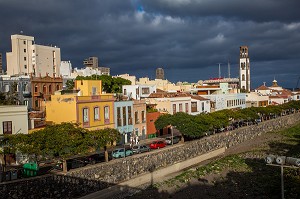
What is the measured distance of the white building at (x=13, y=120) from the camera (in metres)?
42.9

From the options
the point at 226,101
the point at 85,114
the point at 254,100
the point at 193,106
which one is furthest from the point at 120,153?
the point at 254,100

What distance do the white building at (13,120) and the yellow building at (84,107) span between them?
6.60 meters

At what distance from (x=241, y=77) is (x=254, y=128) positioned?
3128 inches

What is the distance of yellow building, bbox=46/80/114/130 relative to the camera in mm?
49312

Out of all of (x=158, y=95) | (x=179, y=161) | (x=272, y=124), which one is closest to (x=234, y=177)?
(x=179, y=161)

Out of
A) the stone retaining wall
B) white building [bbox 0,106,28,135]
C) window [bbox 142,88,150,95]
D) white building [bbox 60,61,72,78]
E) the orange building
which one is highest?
white building [bbox 60,61,72,78]

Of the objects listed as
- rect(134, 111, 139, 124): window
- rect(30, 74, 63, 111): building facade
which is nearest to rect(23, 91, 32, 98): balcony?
rect(30, 74, 63, 111): building facade

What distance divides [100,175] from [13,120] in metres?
13.5

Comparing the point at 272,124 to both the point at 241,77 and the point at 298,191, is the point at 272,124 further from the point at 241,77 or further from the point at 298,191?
the point at 241,77

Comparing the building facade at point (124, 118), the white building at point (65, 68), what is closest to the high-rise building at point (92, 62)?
the white building at point (65, 68)

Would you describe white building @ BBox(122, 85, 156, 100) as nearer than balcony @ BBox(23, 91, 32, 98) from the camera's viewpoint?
No

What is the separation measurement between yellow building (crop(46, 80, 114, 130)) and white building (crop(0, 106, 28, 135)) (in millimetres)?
6605

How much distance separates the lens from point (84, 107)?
49.9 meters

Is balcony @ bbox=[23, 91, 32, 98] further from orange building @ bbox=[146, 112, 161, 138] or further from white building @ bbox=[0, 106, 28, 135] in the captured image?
orange building @ bbox=[146, 112, 161, 138]
